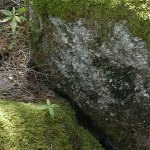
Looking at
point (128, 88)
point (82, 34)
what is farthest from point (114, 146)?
point (82, 34)

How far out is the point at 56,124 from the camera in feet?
9.34

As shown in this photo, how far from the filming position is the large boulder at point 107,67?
279cm

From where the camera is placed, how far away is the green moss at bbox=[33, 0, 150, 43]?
2738 millimetres

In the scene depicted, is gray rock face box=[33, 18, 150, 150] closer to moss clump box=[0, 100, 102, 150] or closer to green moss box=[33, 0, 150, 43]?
green moss box=[33, 0, 150, 43]

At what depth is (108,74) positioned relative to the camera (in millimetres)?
2924

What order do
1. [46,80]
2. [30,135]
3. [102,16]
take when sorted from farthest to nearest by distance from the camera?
[46,80]
[102,16]
[30,135]

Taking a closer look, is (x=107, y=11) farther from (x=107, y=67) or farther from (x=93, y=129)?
(x=93, y=129)

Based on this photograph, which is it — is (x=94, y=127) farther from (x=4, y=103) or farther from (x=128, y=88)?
(x=4, y=103)

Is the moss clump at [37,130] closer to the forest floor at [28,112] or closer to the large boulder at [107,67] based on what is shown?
the forest floor at [28,112]

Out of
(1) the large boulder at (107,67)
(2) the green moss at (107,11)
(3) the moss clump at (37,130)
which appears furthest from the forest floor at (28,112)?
(2) the green moss at (107,11)

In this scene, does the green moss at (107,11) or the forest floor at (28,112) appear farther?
the green moss at (107,11)

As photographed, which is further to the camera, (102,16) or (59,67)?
(59,67)

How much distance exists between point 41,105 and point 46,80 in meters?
0.52

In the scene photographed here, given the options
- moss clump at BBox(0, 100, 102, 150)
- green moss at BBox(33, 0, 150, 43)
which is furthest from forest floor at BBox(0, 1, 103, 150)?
green moss at BBox(33, 0, 150, 43)
